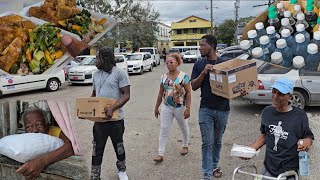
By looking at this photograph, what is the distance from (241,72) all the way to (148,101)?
Answer: 21.7 ft

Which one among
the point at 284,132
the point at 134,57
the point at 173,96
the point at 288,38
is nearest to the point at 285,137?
the point at 284,132

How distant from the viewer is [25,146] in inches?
48.0

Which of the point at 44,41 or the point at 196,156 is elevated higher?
the point at 44,41

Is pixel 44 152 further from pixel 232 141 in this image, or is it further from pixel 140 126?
pixel 140 126

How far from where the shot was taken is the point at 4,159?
127cm

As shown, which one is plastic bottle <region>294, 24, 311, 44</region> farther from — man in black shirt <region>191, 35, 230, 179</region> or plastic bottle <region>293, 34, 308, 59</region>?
man in black shirt <region>191, 35, 230, 179</region>

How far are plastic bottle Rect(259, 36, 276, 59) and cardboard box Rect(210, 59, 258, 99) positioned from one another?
0.80ft

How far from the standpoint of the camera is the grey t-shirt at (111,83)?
3.32m

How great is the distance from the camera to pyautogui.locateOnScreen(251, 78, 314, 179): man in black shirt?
95.2 inches

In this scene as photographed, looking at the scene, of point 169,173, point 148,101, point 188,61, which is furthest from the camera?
point 188,61

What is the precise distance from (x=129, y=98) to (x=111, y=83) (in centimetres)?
25

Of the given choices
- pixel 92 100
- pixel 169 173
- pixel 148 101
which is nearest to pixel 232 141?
pixel 169 173

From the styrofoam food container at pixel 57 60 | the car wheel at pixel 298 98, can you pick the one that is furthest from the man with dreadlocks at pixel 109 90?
the car wheel at pixel 298 98

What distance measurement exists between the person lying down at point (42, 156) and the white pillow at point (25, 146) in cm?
3
